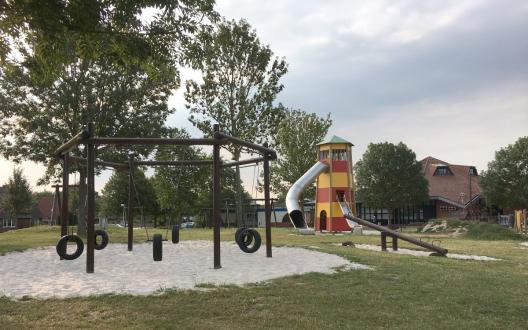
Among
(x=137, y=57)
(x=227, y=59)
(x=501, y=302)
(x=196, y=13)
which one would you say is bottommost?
(x=501, y=302)

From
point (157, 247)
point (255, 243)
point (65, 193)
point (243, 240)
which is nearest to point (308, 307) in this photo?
point (157, 247)

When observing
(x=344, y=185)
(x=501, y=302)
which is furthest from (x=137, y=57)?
(x=344, y=185)

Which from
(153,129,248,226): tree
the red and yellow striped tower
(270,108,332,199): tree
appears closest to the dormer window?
(270,108,332,199): tree

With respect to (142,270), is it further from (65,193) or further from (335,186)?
(335,186)

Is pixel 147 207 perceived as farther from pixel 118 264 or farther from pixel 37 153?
pixel 118 264

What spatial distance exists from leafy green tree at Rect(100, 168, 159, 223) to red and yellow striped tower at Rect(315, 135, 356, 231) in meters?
32.9

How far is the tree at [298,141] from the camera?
45969 millimetres

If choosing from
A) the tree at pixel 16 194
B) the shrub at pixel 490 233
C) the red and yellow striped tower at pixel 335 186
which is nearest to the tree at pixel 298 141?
the red and yellow striped tower at pixel 335 186

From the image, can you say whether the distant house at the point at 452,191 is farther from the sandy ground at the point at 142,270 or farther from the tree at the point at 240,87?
the sandy ground at the point at 142,270

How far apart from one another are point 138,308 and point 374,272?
5.28 meters

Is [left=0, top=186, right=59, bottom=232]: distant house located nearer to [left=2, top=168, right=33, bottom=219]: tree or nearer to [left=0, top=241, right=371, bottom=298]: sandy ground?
[left=2, top=168, right=33, bottom=219]: tree

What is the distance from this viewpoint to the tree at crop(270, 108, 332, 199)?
46.0 meters

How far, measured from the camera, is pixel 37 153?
2606cm

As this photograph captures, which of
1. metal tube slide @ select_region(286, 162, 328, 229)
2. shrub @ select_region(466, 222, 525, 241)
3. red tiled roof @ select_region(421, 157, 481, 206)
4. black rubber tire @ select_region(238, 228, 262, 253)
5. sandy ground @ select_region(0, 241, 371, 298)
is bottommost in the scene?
shrub @ select_region(466, 222, 525, 241)
